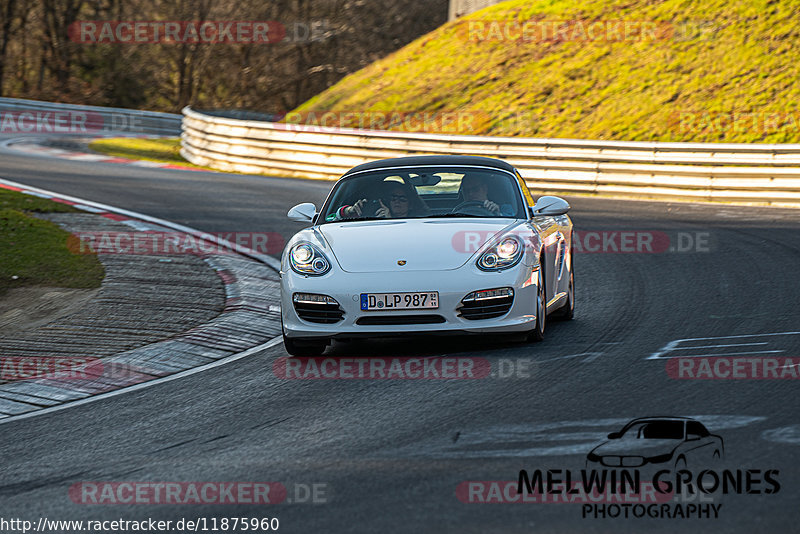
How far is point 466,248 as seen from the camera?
7449 mm

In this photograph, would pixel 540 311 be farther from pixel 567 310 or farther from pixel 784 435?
pixel 784 435

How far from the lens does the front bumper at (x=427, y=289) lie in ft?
23.4

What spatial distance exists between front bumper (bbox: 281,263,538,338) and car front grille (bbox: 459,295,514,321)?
0.09ft

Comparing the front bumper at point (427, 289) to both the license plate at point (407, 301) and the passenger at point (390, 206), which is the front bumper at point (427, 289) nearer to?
the license plate at point (407, 301)

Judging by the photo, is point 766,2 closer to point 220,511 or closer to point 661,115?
point 661,115

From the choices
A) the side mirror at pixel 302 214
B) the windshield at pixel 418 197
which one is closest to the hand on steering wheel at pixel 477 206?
the windshield at pixel 418 197

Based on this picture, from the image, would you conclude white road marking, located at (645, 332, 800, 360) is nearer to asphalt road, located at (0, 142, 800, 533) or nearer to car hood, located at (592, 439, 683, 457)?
asphalt road, located at (0, 142, 800, 533)

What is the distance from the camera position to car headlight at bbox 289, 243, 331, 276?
743cm

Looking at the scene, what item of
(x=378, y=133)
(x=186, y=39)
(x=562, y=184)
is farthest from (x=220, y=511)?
(x=186, y=39)

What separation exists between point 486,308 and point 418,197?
1.51 metres

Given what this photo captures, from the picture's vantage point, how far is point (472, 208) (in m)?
8.24

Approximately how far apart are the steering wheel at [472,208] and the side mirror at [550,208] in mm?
359

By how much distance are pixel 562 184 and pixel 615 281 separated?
31.7ft

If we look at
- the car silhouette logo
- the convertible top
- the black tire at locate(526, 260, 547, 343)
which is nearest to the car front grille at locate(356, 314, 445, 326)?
the black tire at locate(526, 260, 547, 343)
